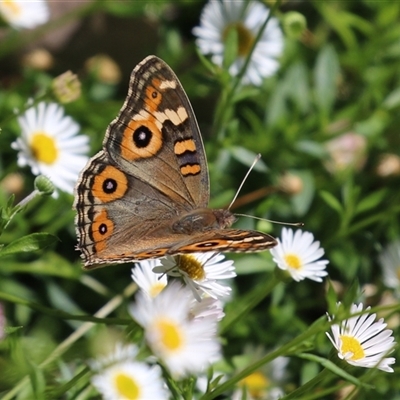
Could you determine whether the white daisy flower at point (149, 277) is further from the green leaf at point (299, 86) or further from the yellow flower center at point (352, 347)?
the green leaf at point (299, 86)

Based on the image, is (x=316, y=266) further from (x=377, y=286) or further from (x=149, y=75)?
(x=377, y=286)

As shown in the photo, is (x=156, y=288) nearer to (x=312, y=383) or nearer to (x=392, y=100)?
(x=312, y=383)

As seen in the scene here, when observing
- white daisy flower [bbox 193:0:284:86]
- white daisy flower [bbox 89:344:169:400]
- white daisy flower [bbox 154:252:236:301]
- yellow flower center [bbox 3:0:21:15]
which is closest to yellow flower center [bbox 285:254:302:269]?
white daisy flower [bbox 154:252:236:301]

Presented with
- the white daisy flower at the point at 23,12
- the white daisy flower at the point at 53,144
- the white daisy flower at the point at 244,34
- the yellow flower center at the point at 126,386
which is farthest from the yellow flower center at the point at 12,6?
the yellow flower center at the point at 126,386

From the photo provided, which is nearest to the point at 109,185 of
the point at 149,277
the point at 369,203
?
the point at 149,277

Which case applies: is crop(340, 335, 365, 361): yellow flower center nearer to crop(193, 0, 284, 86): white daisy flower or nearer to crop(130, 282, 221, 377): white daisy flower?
crop(130, 282, 221, 377): white daisy flower

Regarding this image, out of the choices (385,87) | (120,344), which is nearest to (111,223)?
(120,344)
